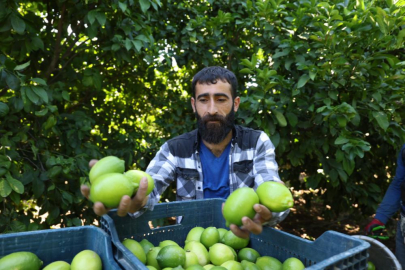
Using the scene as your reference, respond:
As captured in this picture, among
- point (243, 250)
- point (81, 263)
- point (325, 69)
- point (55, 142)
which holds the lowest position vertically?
point (243, 250)

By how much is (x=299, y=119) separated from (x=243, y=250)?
5.72 ft

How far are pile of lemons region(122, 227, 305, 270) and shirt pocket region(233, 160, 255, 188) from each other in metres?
0.62

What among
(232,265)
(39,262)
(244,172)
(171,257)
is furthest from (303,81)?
(39,262)

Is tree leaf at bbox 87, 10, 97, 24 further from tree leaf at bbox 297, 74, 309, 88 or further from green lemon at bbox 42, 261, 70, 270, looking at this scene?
green lemon at bbox 42, 261, 70, 270

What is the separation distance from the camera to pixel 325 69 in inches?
108

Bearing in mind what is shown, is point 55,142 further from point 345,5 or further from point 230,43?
point 345,5

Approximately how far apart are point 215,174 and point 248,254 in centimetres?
89

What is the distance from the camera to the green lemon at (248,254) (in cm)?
159

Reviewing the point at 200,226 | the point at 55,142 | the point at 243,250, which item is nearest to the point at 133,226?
the point at 200,226

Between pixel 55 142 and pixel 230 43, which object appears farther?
pixel 230 43

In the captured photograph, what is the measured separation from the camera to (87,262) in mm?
1316

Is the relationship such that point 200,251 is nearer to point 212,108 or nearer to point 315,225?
point 212,108

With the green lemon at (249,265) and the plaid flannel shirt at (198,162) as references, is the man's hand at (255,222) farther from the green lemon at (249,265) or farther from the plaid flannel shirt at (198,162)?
the plaid flannel shirt at (198,162)

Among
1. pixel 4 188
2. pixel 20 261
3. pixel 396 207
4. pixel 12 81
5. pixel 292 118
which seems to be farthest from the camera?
pixel 396 207
